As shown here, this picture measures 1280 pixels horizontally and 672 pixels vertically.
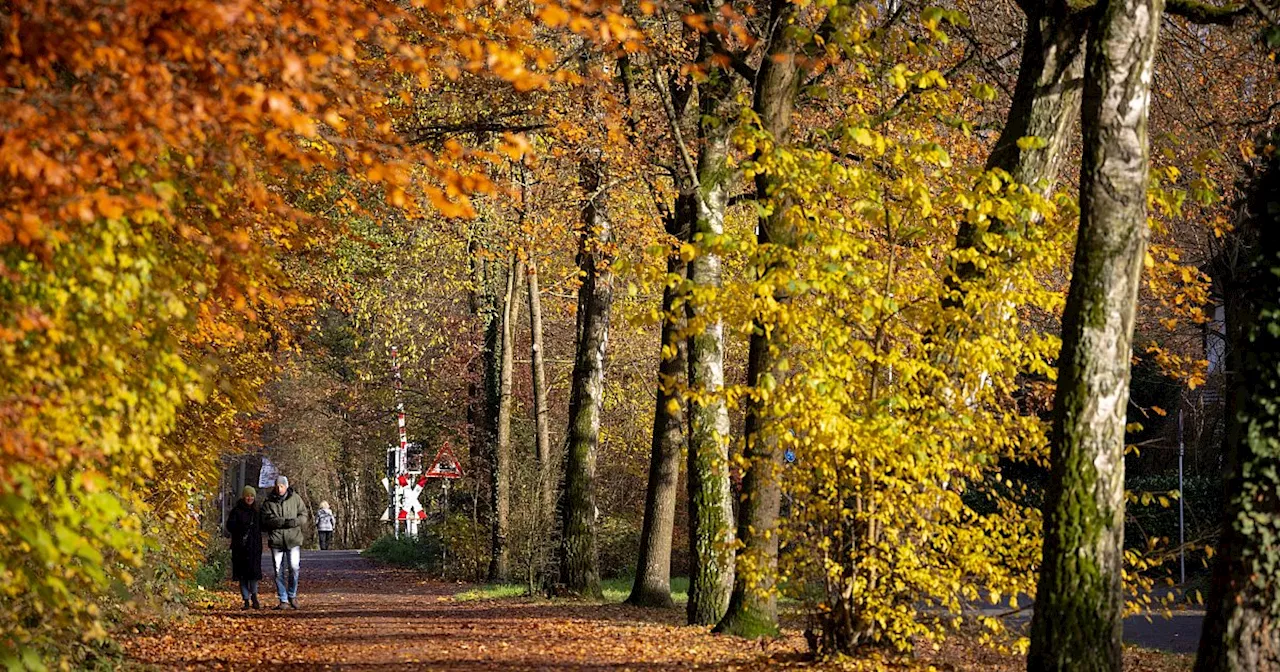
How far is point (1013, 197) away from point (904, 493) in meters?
2.17

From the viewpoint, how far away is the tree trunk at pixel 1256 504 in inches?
320

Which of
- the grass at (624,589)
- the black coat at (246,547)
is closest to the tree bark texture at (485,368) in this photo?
the grass at (624,589)

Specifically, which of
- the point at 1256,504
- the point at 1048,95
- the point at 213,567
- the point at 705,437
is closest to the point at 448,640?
the point at 705,437

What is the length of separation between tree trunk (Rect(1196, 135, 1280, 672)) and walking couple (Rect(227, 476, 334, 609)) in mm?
14524

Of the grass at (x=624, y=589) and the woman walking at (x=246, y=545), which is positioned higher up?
the woman walking at (x=246, y=545)

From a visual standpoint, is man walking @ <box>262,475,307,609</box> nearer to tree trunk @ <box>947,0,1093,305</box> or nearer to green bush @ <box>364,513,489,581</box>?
green bush @ <box>364,513,489,581</box>

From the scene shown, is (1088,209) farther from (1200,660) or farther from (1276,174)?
(1200,660)

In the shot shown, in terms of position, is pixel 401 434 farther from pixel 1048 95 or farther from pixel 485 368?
pixel 1048 95

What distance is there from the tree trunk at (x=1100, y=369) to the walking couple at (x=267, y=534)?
45.4 feet

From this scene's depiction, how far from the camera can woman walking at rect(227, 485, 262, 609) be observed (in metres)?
20.6

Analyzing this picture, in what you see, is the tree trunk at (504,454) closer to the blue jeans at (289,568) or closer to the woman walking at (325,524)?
the blue jeans at (289,568)

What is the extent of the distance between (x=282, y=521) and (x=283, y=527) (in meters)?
0.09

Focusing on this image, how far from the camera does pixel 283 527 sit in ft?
68.4

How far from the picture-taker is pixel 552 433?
3425 centimetres
